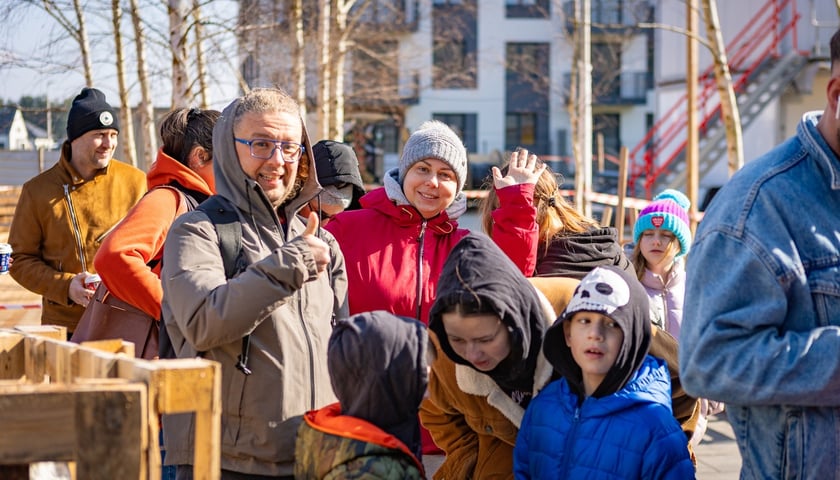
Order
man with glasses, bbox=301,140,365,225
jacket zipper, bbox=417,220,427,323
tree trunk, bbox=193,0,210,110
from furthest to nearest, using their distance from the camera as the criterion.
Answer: tree trunk, bbox=193,0,210,110
man with glasses, bbox=301,140,365,225
jacket zipper, bbox=417,220,427,323

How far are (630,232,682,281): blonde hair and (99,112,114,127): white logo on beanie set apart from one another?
9.45ft

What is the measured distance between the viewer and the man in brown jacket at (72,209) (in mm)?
5164

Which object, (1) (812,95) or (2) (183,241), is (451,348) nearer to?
(2) (183,241)

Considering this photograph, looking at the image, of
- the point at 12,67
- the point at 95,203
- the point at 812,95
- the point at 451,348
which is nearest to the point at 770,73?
the point at 812,95

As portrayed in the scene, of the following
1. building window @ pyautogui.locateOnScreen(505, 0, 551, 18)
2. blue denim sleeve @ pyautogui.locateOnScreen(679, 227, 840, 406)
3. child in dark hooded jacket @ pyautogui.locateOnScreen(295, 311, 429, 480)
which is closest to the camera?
blue denim sleeve @ pyautogui.locateOnScreen(679, 227, 840, 406)

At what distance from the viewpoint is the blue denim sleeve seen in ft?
7.52

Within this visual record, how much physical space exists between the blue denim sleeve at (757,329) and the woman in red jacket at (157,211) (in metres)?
2.08

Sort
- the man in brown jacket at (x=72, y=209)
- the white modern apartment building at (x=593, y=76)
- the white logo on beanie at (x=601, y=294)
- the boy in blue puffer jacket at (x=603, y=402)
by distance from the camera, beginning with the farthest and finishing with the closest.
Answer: the white modern apartment building at (x=593, y=76) → the man in brown jacket at (x=72, y=209) → the white logo on beanie at (x=601, y=294) → the boy in blue puffer jacket at (x=603, y=402)

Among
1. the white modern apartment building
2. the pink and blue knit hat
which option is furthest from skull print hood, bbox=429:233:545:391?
the white modern apartment building

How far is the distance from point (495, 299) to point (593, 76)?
44.7 metres

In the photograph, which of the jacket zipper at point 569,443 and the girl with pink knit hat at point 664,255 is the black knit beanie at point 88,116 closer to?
the girl with pink knit hat at point 664,255

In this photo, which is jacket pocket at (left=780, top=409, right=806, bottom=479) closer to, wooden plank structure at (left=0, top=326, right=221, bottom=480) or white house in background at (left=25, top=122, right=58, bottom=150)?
wooden plank structure at (left=0, top=326, right=221, bottom=480)

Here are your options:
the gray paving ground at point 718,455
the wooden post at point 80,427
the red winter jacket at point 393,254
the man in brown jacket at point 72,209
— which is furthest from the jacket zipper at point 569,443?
the gray paving ground at point 718,455

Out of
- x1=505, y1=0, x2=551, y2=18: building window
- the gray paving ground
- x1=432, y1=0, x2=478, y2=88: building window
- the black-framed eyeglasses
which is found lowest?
the gray paving ground
